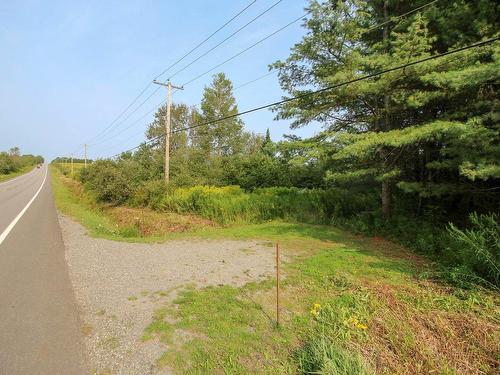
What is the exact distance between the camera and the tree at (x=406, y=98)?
6656mm

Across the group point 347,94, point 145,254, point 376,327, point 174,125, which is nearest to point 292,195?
point 347,94

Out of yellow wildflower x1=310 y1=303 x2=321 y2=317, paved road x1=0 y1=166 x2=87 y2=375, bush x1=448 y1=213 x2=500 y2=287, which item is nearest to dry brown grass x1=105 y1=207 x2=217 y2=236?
paved road x1=0 y1=166 x2=87 y2=375

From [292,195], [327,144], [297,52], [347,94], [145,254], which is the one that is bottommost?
[145,254]

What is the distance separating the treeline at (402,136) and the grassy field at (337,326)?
1099 mm

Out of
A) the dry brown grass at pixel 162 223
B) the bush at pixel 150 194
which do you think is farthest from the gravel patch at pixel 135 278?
the bush at pixel 150 194

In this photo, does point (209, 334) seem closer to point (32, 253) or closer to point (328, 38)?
point (32, 253)

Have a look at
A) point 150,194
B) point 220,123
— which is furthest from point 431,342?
point 220,123

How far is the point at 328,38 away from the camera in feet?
32.5

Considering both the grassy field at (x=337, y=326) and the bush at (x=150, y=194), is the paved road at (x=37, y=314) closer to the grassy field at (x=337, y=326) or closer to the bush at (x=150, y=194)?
the grassy field at (x=337, y=326)

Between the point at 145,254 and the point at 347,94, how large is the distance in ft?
23.8

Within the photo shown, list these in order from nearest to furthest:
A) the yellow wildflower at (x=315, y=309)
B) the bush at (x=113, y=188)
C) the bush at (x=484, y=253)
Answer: the yellow wildflower at (x=315, y=309)
the bush at (x=484, y=253)
the bush at (x=113, y=188)

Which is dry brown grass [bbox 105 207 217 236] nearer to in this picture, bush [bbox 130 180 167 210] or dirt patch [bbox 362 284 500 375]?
bush [bbox 130 180 167 210]

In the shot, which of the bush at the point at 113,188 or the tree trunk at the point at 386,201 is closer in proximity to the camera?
the tree trunk at the point at 386,201

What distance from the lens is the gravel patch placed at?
362 centimetres
